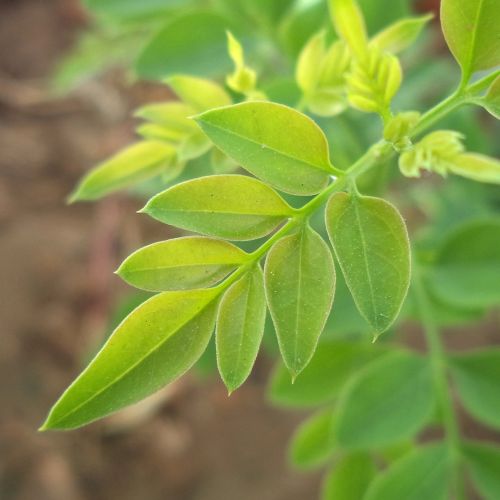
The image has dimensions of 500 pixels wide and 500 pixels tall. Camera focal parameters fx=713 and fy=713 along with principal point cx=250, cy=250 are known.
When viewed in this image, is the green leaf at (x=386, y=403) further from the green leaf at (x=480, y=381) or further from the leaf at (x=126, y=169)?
the leaf at (x=126, y=169)

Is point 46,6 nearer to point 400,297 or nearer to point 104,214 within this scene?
point 104,214

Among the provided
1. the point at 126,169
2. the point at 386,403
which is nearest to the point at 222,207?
the point at 126,169

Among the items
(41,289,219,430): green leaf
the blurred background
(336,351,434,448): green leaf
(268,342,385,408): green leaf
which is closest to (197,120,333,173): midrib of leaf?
(41,289,219,430): green leaf

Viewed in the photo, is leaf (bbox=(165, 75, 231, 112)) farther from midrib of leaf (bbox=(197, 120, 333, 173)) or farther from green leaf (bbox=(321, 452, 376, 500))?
green leaf (bbox=(321, 452, 376, 500))

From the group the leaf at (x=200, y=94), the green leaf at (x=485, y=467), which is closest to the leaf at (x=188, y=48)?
the leaf at (x=200, y=94)

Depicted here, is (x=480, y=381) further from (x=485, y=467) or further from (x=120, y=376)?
(x=120, y=376)

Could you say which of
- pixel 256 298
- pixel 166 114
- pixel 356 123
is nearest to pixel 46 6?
pixel 356 123
